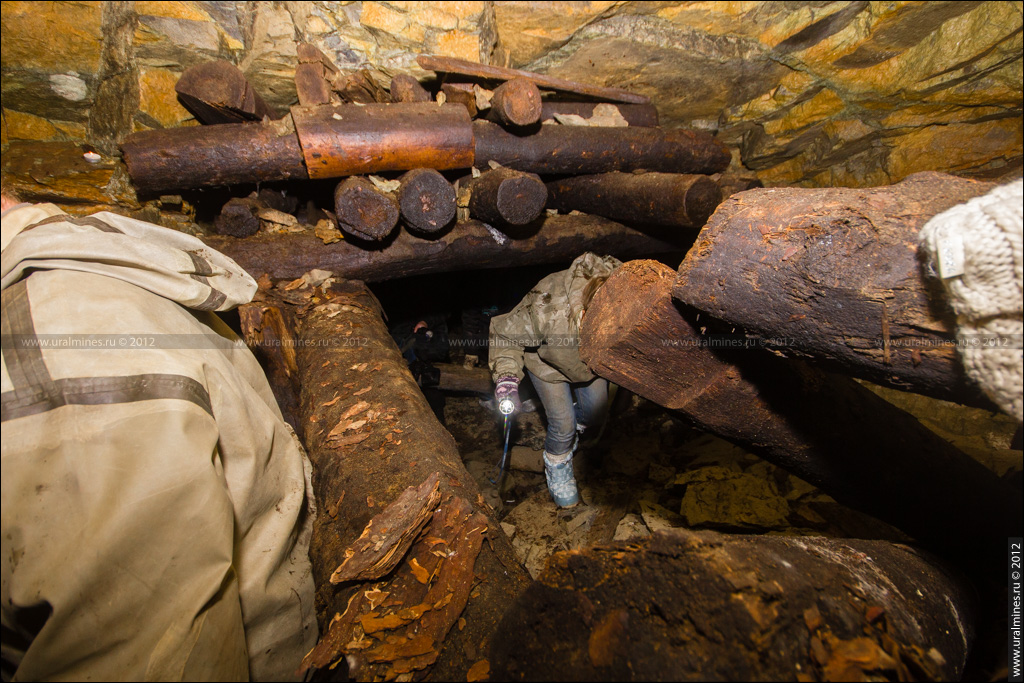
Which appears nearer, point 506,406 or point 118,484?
point 118,484

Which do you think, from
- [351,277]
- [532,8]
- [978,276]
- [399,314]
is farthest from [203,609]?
[399,314]

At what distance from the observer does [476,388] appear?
186 inches

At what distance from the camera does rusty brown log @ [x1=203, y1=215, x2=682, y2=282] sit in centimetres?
275

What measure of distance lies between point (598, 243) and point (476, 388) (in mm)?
2248

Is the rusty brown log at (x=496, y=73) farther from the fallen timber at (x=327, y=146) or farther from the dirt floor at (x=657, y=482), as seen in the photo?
the dirt floor at (x=657, y=482)

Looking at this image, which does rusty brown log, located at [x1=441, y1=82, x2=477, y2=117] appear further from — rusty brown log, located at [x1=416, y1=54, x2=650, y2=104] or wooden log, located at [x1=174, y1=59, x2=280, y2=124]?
wooden log, located at [x1=174, y1=59, x2=280, y2=124]

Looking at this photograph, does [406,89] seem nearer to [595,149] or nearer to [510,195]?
[510,195]

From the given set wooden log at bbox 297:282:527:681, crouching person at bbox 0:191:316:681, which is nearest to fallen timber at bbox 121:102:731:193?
crouching person at bbox 0:191:316:681

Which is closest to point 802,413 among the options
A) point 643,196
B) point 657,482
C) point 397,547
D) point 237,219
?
point 397,547

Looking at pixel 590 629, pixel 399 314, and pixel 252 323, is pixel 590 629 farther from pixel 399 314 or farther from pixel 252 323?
pixel 399 314

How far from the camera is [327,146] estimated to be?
2.50 meters

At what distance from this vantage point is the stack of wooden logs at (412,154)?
2.49 m

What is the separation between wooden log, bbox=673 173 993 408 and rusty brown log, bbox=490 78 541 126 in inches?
83.7

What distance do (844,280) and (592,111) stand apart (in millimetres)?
3075
